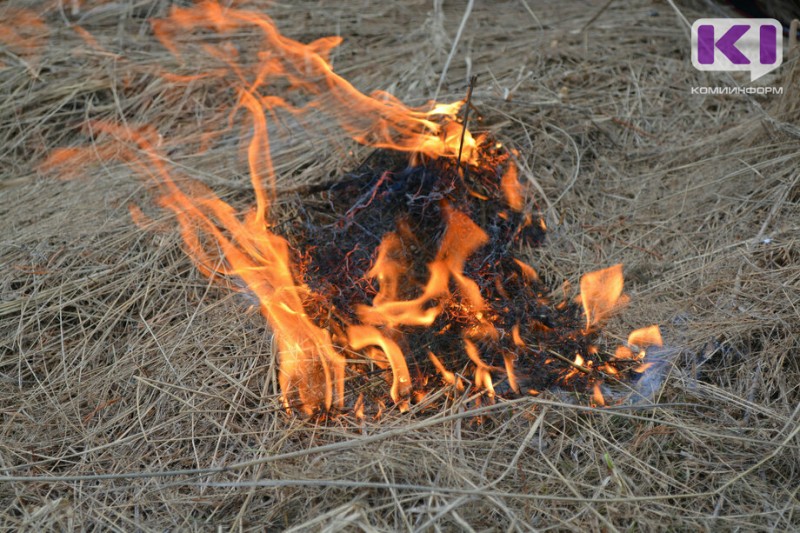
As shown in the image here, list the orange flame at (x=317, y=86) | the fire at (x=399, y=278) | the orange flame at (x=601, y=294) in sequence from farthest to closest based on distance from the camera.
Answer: the orange flame at (x=317, y=86), the orange flame at (x=601, y=294), the fire at (x=399, y=278)

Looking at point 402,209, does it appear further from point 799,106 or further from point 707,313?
point 799,106

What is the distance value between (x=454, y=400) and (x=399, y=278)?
1.95 ft

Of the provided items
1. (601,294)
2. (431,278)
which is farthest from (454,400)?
(601,294)

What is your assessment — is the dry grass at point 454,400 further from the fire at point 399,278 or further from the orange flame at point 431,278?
the orange flame at point 431,278

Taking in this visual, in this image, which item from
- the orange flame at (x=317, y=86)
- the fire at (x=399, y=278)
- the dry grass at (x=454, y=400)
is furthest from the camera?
the orange flame at (x=317, y=86)

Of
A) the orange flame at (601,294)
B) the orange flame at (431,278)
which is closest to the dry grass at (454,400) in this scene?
the orange flame at (601,294)

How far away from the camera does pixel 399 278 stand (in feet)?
8.92

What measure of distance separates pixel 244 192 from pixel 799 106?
253 cm

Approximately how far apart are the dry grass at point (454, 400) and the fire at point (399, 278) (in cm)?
10

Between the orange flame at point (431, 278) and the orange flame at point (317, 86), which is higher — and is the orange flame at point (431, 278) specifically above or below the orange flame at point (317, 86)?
below

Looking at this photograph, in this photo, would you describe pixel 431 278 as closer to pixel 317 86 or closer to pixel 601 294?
pixel 601 294

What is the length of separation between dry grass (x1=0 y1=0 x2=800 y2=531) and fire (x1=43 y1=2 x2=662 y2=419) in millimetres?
96

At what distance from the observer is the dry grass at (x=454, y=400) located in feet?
6.70

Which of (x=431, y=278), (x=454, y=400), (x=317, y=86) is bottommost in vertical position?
(x=454, y=400)
